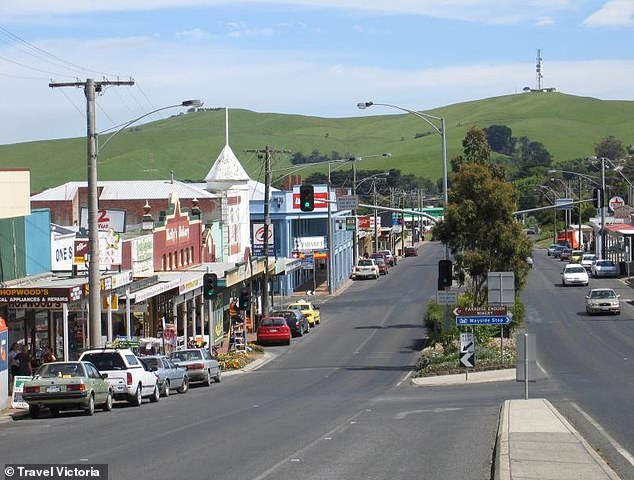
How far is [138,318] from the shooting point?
5062cm

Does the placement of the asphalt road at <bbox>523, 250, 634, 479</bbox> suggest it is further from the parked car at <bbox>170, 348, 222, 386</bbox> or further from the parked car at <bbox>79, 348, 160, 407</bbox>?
the parked car at <bbox>170, 348, 222, 386</bbox>

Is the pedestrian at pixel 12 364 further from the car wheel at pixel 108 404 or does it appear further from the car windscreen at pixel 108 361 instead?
the car wheel at pixel 108 404

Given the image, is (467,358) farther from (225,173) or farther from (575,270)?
(575,270)

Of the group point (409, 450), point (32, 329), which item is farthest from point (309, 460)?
point (32, 329)

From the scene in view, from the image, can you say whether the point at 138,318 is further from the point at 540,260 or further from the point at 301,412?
the point at 540,260

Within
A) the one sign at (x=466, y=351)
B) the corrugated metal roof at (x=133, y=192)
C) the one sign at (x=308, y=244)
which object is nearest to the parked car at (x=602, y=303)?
the corrugated metal roof at (x=133, y=192)

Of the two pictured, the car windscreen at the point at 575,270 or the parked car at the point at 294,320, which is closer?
the parked car at the point at 294,320

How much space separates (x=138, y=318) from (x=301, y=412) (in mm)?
22621

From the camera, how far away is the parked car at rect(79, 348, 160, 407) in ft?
104

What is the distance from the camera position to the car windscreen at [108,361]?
1256 inches

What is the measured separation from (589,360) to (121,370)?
67.1 ft

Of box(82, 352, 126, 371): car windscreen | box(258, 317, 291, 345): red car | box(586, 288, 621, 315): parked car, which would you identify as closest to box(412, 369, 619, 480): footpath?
box(82, 352, 126, 371): car windscreen

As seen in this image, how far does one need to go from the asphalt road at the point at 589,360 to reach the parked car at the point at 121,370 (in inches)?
429

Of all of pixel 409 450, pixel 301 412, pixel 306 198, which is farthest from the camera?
pixel 306 198
